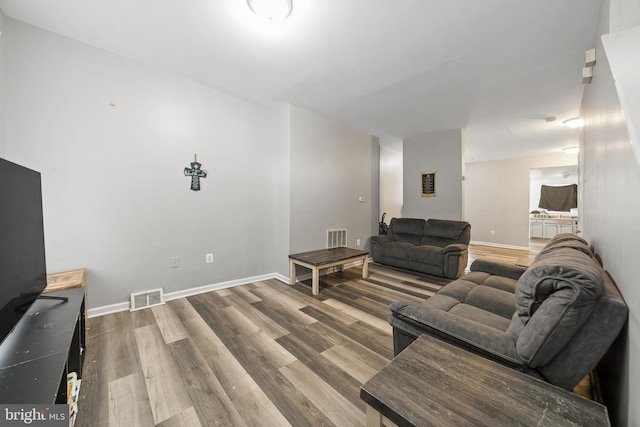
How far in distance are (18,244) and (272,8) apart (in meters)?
2.09

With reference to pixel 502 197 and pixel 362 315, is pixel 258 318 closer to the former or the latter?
pixel 362 315

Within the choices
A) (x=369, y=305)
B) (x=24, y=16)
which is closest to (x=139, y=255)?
(x=24, y=16)

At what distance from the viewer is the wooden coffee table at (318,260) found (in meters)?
3.12

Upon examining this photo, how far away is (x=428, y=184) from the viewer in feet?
16.5

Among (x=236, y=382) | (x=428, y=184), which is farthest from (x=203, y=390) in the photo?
(x=428, y=184)

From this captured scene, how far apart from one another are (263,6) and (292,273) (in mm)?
2950

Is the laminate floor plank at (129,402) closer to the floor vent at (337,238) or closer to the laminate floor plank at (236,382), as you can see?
the laminate floor plank at (236,382)

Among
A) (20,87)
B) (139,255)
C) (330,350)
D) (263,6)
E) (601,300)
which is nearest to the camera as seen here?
(601,300)

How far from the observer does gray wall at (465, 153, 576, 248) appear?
21.9 feet

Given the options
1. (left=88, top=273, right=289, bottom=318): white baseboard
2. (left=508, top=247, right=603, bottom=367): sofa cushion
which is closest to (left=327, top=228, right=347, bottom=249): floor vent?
(left=88, top=273, right=289, bottom=318): white baseboard

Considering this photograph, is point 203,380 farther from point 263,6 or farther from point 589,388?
point 263,6

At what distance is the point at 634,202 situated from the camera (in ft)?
2.73

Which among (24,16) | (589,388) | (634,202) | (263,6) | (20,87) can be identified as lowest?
(589,388)

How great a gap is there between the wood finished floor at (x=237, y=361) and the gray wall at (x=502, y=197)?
5881mm
